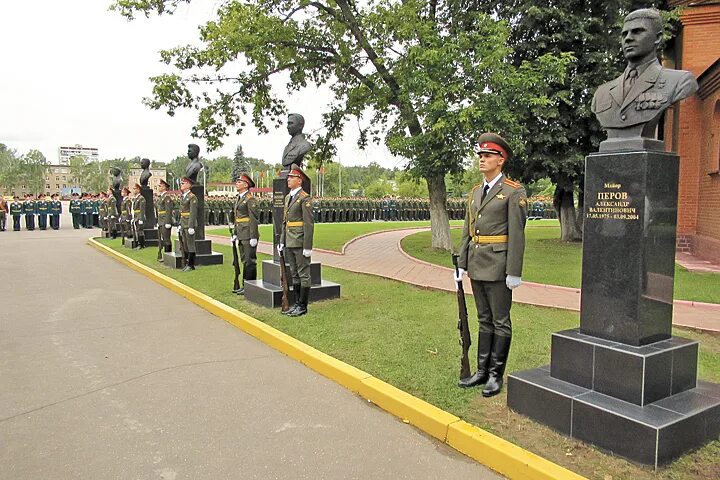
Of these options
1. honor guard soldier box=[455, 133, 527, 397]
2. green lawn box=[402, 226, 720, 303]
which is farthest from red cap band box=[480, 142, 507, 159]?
green lawn box=[402, 226, 720, 303]

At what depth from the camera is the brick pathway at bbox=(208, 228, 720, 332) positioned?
720 centimetres

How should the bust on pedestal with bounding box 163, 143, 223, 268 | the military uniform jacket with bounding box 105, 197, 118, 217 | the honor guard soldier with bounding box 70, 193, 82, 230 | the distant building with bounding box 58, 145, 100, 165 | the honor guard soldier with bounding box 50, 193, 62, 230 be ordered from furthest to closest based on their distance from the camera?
the distant building with bounding box 58, 145, 100, 165
the honor guard soldier with bounding box 70, 193, 82, 230
the honor guard soldier with bounding box 50, 193, 62, 230
the military uniform jacket with bounding box 105, 197, 118, 217
the bust on pedestal with bounding box 163, 143, 223, 268

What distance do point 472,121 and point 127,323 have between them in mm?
7423

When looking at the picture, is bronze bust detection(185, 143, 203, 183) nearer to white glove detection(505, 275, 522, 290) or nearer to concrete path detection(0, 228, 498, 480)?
concrete path detection(0, 228, 498, 480)

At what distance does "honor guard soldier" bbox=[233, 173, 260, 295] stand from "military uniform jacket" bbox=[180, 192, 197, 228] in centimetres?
268

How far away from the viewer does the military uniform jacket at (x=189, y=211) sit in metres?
11.8

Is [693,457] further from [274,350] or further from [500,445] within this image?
[274,350]

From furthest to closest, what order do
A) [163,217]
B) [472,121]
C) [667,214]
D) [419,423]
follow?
[163,217] < [472,121] < [419,423] < [667,214]

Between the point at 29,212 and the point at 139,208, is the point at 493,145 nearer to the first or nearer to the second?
the point at 139,208

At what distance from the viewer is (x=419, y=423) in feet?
13.3

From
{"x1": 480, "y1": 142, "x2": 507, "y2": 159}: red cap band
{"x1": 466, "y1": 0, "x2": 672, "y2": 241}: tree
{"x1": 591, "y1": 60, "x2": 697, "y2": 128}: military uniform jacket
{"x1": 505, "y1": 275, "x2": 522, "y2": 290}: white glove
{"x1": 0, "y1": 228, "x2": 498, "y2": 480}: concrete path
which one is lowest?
{"x1": 0, "y1": 228, "x2": 498, "y2": 480}: concrete path

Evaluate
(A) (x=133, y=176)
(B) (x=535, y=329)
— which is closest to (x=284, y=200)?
(B) (x=535, y=329)

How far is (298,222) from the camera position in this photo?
7.44 meters

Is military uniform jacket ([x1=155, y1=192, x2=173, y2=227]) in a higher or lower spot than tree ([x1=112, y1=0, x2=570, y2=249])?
lower
